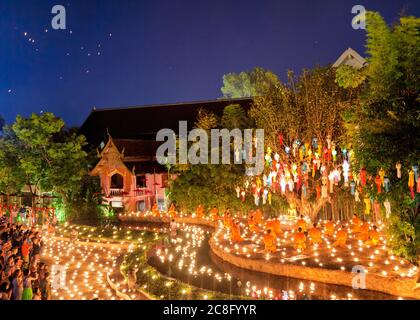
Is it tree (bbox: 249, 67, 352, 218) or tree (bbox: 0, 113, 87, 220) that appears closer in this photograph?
tree (bbox: 249, 67, 352, 218)

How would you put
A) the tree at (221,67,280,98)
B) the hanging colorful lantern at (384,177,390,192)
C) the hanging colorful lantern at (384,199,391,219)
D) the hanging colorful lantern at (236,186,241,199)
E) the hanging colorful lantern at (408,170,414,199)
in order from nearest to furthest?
the hanging colorful lantern at (408,170,414,199), the hanging colorful lantern at (384,177,390,192), the hanging colorful lantern at (384,199,391,219), the hanging colorful lantern at (236,186,241,199), the tree at (221,67,280,98)

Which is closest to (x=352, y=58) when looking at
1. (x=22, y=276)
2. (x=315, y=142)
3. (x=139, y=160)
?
(x=315, y=142)

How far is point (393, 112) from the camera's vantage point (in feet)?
29.1

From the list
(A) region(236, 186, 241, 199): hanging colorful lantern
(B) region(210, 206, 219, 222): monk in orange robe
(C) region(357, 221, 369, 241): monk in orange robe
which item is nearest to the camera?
(C) region(357, 221, 369, 241): monk in orange robe

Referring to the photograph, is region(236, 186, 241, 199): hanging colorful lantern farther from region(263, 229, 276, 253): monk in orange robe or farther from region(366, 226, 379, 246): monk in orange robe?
region(366, 226, 379, 246): monk in orange robe

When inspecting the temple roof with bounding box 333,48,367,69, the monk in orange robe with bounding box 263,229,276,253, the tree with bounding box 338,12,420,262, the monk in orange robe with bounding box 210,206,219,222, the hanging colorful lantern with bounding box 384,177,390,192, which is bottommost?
the monk in orange robe with bounding box 263,229,276,253

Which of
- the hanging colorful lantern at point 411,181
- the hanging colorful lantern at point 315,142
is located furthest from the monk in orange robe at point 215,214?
the hanging colorful lantern at point 411,181

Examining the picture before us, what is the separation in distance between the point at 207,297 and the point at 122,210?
63.8 ft

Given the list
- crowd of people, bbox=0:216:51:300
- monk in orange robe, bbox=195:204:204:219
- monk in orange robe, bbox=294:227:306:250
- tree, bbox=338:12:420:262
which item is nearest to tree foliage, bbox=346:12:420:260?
tree, bbox=338:12:420:262

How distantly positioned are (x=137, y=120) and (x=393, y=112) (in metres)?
29.0

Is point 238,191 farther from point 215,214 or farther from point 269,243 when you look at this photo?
point 269,243

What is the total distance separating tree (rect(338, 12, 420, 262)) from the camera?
8688 millimetres

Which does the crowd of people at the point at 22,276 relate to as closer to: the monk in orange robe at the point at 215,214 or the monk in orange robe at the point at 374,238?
the monk in orange robe at the point at 374,238

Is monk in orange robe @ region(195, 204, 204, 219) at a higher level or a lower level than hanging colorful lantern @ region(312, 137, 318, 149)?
lower
